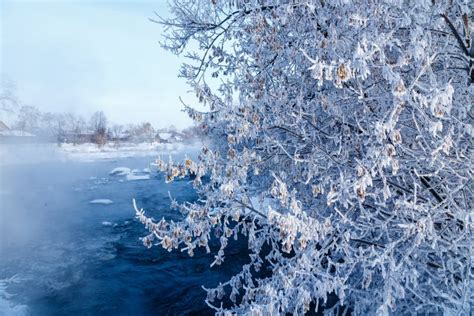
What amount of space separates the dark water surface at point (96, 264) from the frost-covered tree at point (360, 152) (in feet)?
13.6

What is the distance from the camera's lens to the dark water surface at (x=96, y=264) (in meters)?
7.86

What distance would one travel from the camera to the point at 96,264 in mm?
9938

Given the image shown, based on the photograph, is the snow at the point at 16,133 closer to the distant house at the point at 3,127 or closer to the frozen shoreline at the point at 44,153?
the distant house at the point at 3,127

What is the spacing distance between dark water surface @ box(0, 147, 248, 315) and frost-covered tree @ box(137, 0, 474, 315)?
415cm

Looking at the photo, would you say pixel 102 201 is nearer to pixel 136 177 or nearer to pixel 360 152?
pixel 136 177

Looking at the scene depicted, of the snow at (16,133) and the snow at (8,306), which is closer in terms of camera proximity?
the snow at (8,306)

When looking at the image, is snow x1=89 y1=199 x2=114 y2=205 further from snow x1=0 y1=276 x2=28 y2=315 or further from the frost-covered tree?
the frost-covered tree

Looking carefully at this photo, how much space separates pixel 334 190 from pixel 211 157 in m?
1.61

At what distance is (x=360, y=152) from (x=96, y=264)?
895cm

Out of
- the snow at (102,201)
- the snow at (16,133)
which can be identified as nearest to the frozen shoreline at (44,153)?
the snow at (16,133)

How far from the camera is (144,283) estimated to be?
9039 mm

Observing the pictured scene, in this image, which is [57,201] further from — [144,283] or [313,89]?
[313,89]

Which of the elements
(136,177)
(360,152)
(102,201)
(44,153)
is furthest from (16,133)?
(360,152)

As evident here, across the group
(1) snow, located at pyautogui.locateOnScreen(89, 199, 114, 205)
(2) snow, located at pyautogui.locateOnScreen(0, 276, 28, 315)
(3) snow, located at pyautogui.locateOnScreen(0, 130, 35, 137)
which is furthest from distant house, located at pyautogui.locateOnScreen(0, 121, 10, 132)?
(2) snow, located at pyautogui.locateOnScreen(0, 276, 28, 315)
